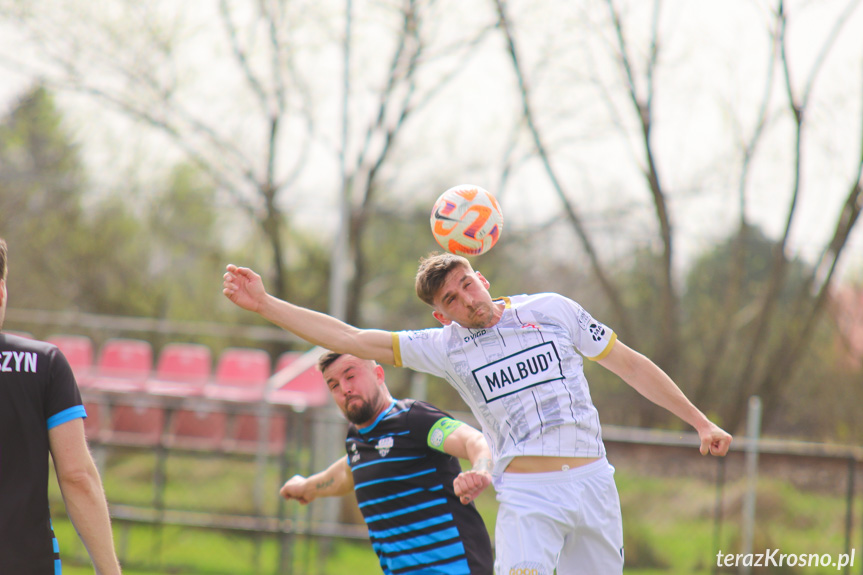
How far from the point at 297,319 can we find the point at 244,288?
248mm

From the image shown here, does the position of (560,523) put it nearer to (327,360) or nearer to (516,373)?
(516,373)

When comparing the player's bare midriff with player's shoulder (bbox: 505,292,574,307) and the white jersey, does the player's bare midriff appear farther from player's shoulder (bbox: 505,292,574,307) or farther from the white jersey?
player's shoulder (bbox: 505,292,574,307)

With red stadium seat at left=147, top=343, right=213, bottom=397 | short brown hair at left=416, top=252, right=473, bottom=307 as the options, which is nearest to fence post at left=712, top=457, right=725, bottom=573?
short brown hair at left=416, top=252, right=473, bottom=307

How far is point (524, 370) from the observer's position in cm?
348

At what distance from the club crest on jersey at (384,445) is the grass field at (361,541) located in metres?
4.78

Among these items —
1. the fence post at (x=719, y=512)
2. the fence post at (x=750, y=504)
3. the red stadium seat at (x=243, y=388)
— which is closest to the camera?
the fence post at (x=719, y=512)

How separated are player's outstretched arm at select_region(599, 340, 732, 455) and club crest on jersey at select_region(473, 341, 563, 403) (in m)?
0.32

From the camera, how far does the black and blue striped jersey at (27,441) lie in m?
2.50

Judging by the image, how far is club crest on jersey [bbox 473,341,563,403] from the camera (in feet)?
11.4

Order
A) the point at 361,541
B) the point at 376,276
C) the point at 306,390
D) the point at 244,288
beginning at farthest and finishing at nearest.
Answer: the point at 376,276
the point at 306,390
the point at 361,541
the point at 244,288

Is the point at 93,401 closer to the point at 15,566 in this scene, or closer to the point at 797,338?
the point at 15,566

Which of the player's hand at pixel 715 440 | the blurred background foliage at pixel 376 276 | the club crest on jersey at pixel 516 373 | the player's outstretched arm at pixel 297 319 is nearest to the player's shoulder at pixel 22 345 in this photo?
the player's outstretched arm at pixel 297 319

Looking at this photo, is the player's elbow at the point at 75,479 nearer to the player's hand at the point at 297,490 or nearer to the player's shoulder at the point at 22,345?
the player's shoulder at the point at 22,345

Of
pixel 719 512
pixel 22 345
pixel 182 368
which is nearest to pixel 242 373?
pixel 182 368
